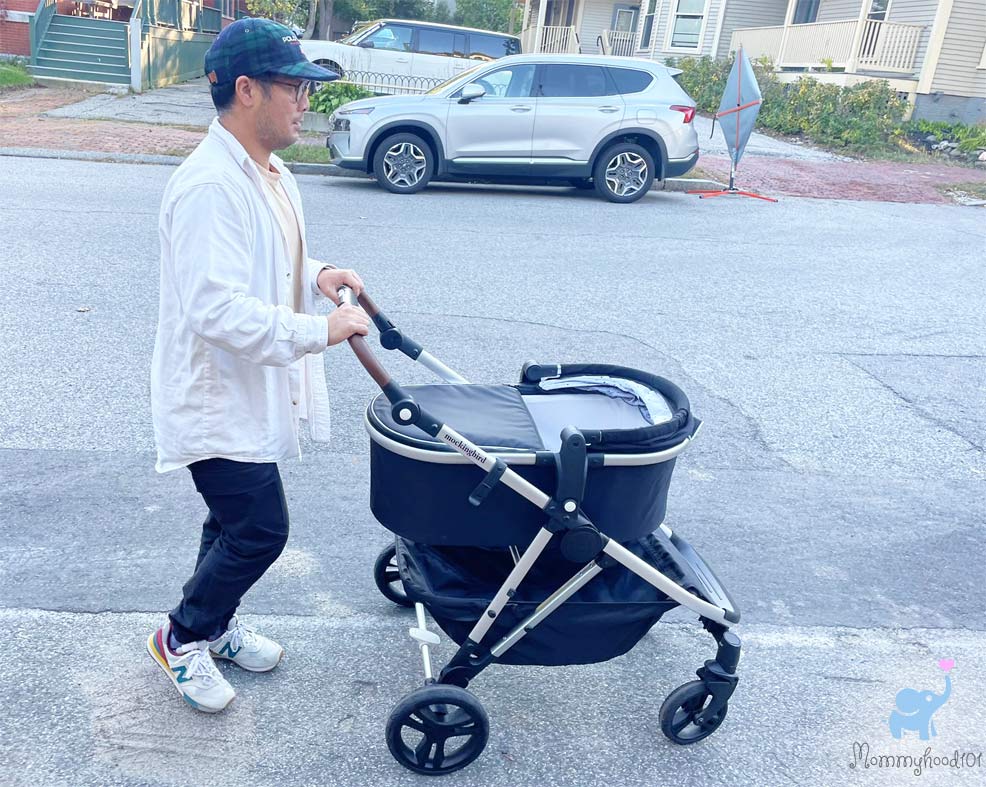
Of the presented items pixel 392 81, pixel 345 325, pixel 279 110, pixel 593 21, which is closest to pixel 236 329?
pixel 345 325

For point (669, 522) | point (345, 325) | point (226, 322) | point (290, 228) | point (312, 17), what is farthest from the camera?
point (312, 17)

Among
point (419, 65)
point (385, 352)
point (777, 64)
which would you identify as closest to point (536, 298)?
point (385, 352)

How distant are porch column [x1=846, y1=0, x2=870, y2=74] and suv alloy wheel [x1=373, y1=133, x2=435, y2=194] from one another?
15.2m

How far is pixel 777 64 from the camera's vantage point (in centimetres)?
2567

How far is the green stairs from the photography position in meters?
21.4

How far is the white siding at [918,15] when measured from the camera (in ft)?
71.5

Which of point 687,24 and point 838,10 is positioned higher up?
point 838,10

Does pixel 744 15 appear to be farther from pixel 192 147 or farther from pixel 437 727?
pixel 437 727

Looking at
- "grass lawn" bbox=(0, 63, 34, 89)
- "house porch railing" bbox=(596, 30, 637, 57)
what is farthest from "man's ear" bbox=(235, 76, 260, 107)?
"house porch railing" bbox=(596, 30, 637, 57)

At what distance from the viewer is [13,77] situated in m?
20.2

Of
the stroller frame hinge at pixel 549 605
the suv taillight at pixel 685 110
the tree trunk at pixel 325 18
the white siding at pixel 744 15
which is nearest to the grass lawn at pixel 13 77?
the suv taillight at pixel 685 110

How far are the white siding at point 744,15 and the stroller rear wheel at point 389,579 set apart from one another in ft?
91.7

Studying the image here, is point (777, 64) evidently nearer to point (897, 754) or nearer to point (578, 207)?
point (578, 207)

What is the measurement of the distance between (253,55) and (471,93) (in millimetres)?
9993
